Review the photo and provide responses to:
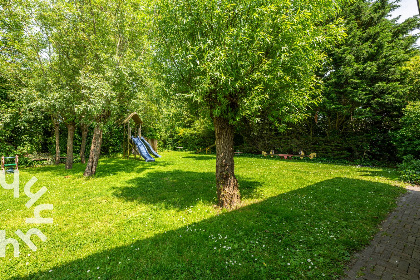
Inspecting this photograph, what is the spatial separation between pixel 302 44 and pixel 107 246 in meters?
6.63

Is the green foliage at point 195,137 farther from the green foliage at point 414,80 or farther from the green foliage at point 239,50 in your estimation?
the green foliage at point 414,80

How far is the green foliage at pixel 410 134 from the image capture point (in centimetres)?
1023

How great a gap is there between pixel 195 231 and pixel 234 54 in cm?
440

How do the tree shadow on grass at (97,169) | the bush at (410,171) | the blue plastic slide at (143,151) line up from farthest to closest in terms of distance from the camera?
1. the blue plastic slide at (143,151)
2. the tree shadow on grass at (97,169)
3. the bush at (410,171)

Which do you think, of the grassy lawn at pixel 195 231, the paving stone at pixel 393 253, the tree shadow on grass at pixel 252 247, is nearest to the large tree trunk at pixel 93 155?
the grassy lawn at pixel 195 231

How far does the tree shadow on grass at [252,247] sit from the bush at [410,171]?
480 centimetres

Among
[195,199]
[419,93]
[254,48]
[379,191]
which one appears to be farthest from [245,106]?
[419,93]

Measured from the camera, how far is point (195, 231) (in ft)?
14.7

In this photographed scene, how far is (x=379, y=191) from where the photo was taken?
7219 mm

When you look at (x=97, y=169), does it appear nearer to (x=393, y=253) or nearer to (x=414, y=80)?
(x=393, y=253)

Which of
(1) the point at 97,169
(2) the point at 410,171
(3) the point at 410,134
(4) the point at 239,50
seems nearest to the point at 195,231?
(4) the point at 239,50

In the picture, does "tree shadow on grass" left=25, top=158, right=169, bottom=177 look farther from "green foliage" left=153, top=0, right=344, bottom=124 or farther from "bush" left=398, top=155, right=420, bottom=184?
"bush" left=398, top=155, right=420, bottom=184

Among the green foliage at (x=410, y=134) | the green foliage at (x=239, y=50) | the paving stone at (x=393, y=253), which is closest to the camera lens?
the paving stone at (x=393, y=253)

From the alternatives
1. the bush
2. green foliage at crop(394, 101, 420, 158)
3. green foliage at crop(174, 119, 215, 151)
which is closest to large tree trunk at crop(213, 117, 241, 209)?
the bush
